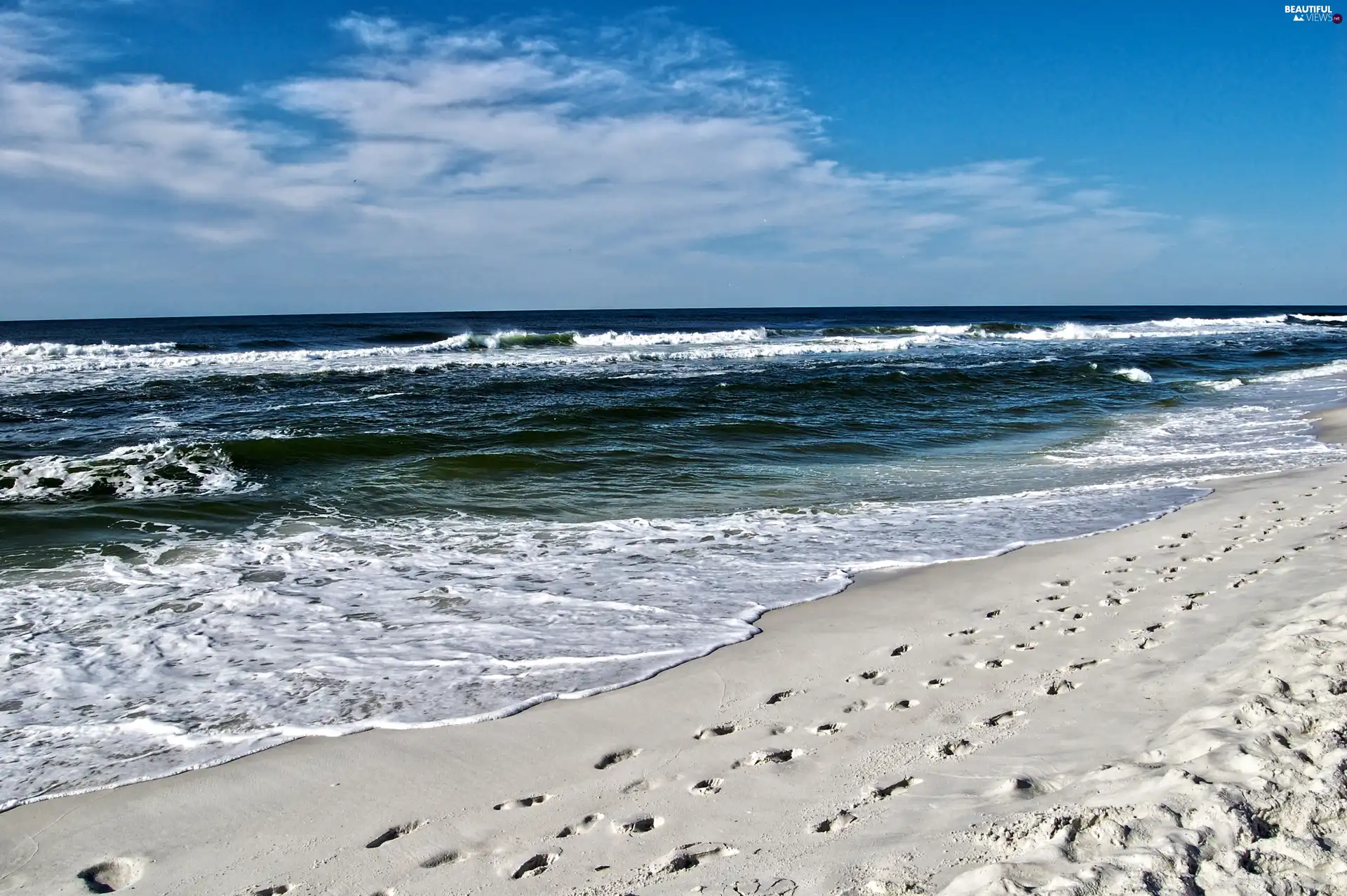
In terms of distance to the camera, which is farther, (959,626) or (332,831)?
(959,626)

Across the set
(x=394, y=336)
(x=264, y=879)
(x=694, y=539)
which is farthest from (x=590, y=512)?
(x=394, y=336)

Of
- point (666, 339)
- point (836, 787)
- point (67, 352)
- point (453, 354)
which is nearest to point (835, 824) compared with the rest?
point (836, 787)

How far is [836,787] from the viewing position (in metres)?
3.04

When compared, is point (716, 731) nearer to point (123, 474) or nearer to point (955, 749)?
point (955, 749)

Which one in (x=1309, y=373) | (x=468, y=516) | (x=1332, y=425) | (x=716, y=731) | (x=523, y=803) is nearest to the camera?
(x=523, y=803)

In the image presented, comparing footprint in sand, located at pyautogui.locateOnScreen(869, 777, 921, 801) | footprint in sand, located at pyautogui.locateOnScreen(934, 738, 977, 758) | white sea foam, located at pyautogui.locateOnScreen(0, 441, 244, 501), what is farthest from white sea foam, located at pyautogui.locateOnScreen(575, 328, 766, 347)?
footprint in sand, located at pyautogui.locateOnScreen(869, 777, 921, 801)

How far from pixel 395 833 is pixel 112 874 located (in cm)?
93

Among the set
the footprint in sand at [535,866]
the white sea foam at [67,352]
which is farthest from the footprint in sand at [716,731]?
the white sea foam at [67,352]

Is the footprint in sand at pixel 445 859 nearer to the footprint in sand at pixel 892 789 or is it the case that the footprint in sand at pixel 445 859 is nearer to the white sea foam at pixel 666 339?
the footprint in sand at pixel 892 789

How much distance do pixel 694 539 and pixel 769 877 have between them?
185 inches

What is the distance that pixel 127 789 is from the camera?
332 cm

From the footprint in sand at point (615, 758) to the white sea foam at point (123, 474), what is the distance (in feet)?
25.5

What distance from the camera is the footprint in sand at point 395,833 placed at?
2888 mm

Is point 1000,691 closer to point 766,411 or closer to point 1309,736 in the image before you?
point 1309,736
